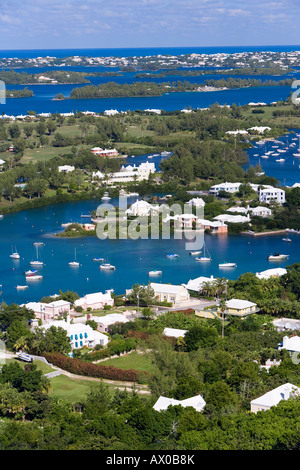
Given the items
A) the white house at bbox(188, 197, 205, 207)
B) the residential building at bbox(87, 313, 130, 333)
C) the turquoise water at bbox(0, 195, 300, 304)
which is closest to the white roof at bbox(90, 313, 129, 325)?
the residential building at bbox(87, 313, 130, 333)

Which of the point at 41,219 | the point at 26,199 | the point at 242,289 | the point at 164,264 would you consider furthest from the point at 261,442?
the point at 26,199

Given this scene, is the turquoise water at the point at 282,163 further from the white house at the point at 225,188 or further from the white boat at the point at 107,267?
the white boat at the point at 107,267

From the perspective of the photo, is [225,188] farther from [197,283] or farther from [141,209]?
[197,283]

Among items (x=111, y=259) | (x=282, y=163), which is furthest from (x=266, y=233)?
(x=282, y=163)

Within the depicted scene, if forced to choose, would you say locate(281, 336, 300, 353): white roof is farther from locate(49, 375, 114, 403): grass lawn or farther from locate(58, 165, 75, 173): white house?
locate(58, 165, 75, 173): white house

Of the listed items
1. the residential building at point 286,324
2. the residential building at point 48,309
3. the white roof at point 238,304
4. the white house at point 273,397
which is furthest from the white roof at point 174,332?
the white house at point 273,397

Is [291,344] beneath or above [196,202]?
above
